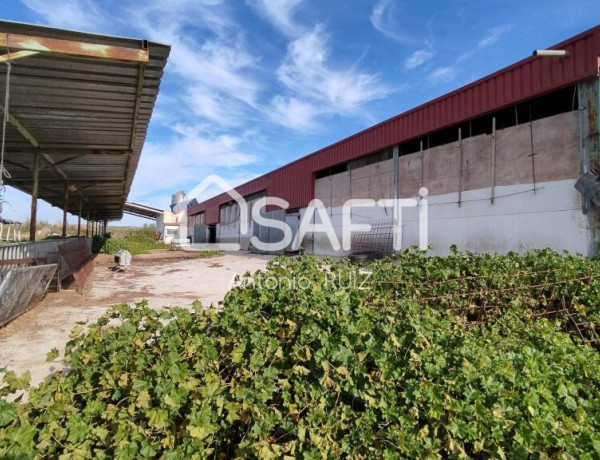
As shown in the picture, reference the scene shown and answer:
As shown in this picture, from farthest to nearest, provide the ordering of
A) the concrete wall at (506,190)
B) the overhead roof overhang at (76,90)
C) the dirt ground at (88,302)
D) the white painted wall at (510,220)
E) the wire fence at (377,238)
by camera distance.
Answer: the wire fence at (377,238) → the concrete wall at (506,190) → the white painted wall at (510,220) → the dirt ground at (88,302) → the overhead roof overhang at (76,90)

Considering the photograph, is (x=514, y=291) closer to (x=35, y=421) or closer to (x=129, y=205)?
(x=35, y=421)

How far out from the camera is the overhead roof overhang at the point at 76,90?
3.87m

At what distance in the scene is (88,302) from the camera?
23.1 feet

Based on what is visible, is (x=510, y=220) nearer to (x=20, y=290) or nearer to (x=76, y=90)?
(x=76, y=90)

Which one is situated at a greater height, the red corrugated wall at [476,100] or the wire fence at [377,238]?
the red corrugated wall at [476,100]

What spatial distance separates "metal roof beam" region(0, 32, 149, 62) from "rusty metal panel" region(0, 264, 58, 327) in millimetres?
2748

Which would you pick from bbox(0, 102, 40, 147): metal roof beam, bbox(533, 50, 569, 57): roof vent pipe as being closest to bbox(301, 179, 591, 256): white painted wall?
bbox(533, 50, 569, 57): roof vent pipe

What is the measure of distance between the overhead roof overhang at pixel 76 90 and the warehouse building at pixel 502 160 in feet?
30.3

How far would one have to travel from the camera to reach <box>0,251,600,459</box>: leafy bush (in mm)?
1679

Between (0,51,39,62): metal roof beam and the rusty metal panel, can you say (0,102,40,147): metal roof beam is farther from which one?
the rusty metal panel

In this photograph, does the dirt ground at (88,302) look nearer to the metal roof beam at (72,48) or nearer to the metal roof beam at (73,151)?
the metal roof beam at (72,48)

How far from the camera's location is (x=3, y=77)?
4.72 m

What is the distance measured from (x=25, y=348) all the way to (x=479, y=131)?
11.9m

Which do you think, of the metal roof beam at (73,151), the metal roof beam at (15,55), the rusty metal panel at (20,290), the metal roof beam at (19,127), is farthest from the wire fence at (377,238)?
the metal roof beam at (15,55)
